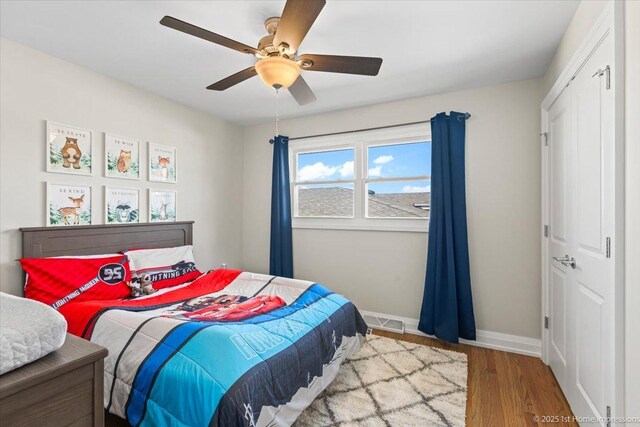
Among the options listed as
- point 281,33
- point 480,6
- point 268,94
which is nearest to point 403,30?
point 480,6

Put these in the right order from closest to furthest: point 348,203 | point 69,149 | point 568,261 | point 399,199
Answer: point 568,261, point 69,149, point 399,199, point 348,203

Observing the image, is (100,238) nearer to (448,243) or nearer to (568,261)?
(448,243)

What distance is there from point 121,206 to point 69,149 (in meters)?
0.62

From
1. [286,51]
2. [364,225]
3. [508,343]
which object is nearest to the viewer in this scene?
[286,51]

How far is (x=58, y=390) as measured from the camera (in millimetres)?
726

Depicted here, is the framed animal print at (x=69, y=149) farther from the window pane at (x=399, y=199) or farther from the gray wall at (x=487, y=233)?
the window pane at (x=399, y=199)

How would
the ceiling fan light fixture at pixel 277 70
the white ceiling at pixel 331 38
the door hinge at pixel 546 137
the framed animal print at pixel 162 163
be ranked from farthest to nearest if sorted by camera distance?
the framed animal print at pixel 162 163 → the door hinge at pixel 546 137 → the white ceiling at pixel 331 38 → the ceiling fan light fixture at pixel 277 70

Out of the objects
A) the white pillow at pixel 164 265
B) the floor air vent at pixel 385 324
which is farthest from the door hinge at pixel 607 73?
the white pillow at pixel 164 265

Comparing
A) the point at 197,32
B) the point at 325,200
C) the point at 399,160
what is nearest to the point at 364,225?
the point at 325,200

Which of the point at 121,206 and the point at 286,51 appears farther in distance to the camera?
the point at 121,206

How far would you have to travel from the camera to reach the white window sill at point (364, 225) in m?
3.28

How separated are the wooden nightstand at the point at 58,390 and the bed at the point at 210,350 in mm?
646

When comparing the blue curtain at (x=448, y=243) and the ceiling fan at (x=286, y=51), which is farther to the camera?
the blue curtain at (x=448, y=243)

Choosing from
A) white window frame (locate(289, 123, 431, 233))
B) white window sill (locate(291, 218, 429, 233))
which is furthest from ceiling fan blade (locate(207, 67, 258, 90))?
white window sill (locate(291, 218, 429, 233))
